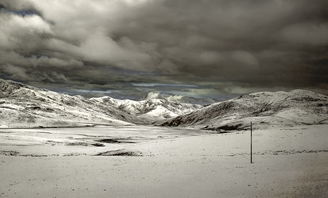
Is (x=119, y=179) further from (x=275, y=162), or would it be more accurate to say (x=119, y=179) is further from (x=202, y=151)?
(x=202, y=151)

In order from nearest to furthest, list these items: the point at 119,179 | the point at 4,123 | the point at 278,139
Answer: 1. the point at 119,179
2. the point at 278,139
3. the point at 4,123

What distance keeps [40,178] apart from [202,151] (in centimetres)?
2333

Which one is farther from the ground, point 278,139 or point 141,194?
point 278,139

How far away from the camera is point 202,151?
45.5 meters

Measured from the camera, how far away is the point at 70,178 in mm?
28688

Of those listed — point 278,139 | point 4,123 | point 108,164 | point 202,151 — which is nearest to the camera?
point 108,164

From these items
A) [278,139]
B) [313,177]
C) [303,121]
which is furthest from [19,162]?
[303,121]

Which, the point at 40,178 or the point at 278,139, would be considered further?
the point at 278,139

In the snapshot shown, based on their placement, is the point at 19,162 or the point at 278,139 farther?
the point at 278,139

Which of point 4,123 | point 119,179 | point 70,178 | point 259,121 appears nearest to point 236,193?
point 119,179

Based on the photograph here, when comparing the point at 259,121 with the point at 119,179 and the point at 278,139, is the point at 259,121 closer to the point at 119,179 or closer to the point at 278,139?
the point at 278,139

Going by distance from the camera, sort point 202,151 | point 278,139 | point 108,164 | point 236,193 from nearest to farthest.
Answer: point 236,193 < point 108,164 < point 202,151 < point 278,139

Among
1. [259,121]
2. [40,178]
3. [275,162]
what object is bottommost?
[40,178]

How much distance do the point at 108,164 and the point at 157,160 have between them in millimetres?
5719
